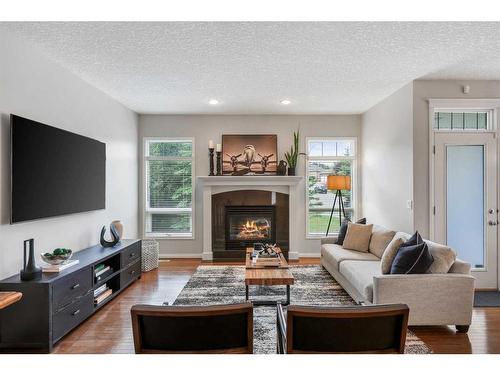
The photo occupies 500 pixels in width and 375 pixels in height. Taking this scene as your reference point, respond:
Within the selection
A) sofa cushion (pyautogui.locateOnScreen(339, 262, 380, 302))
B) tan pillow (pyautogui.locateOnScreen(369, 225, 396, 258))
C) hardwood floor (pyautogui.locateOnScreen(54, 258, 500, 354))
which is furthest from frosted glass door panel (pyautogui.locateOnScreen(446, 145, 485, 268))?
sofa cushion (pyautogui.locateOnScreen(339, 262, 380, 302))

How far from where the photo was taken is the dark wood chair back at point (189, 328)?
1335mm

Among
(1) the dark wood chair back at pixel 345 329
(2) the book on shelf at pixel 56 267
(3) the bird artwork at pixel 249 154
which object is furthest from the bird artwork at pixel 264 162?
(1) the dark wood chair back at pixel 345 329

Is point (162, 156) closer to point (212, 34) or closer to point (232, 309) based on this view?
point (212, 34)

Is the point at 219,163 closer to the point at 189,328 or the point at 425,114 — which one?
the point at 425,114

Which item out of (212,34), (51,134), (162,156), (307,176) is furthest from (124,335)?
(307,176)

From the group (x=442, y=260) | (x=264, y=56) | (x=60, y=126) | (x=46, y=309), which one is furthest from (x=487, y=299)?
(x=60, y=126)

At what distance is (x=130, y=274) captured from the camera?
179 inches

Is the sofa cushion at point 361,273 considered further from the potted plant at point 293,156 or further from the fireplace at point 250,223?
the potted plant at point 293,156

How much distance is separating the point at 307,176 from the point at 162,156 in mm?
2687

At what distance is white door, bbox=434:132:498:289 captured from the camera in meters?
4.27

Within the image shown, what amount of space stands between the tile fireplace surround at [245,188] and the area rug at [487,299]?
2.75 metres

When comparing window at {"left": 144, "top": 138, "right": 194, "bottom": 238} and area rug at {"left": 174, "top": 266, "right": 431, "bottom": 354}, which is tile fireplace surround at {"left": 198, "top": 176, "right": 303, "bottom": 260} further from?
area rug at {"left": 174, "top": 266, "right": 431, "bottom": 354}

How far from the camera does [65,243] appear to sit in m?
3.79

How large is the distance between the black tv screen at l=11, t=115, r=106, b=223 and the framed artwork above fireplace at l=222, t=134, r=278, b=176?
93.6 inches
